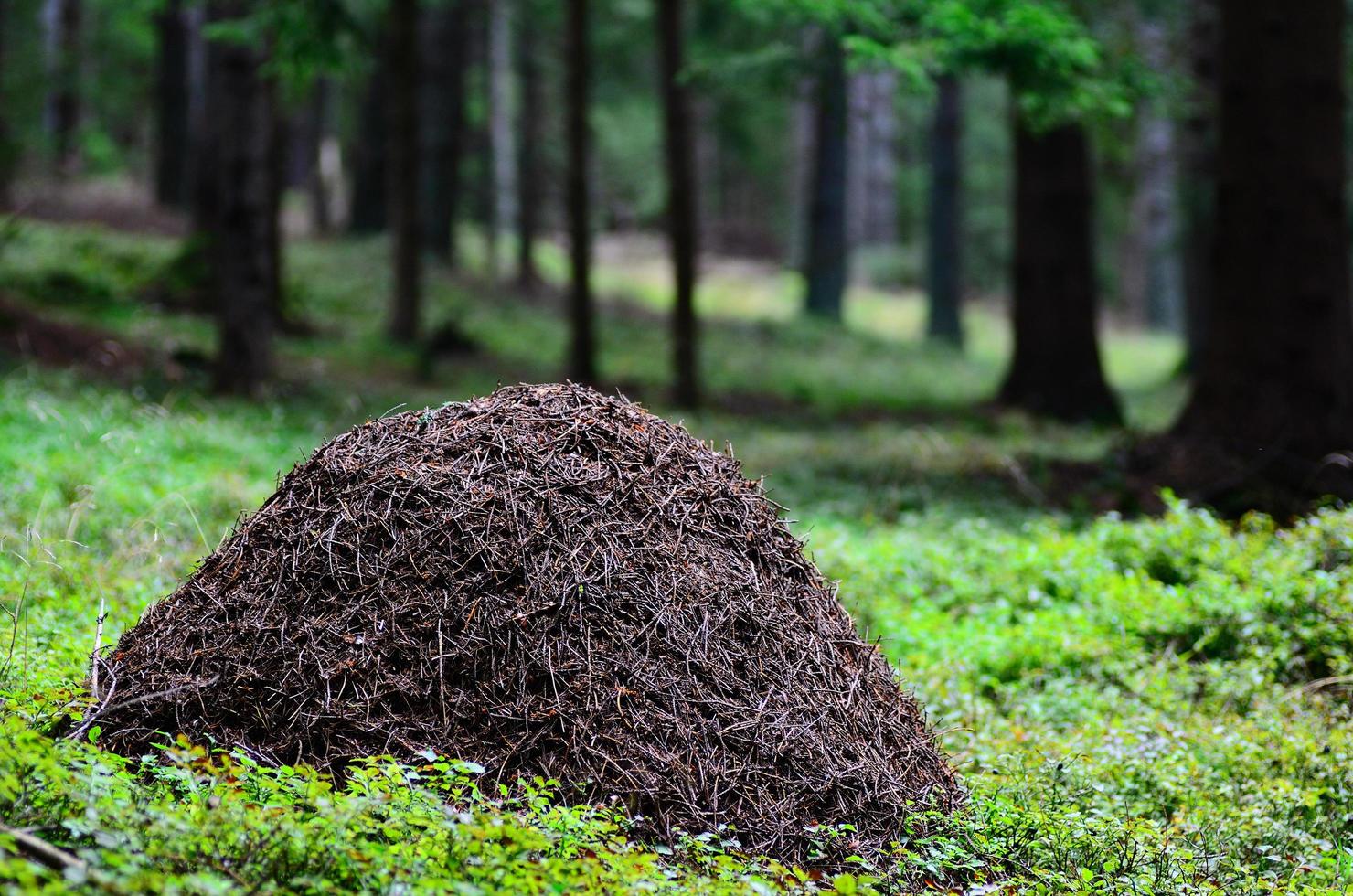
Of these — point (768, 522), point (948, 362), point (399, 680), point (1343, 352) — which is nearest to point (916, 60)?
point (1343, 352)

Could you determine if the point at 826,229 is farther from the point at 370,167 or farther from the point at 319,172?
the point at 319,172

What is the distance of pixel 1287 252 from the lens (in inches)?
397

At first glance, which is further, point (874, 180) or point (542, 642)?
point (874, 180)

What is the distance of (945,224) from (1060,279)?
43.6 feet

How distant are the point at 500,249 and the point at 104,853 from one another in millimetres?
30262

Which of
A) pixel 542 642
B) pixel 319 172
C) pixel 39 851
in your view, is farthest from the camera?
pixel 319 172

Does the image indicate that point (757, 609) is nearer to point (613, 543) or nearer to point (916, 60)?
point (613, 543)

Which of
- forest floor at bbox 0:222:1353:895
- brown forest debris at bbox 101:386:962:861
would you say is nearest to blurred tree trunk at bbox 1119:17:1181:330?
forest floor at bbox 0:222:1353:895

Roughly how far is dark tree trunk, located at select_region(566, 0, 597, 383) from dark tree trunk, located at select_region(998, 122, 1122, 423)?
558 cm

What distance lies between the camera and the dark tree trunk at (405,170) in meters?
18.0

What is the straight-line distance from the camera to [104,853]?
9.71 ft

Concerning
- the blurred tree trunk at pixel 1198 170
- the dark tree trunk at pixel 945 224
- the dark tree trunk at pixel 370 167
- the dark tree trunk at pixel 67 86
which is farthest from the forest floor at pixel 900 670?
the dark tree trunk at pixel 945 224

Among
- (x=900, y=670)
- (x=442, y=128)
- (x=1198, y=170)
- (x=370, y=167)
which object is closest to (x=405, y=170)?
(x=442, y=128)

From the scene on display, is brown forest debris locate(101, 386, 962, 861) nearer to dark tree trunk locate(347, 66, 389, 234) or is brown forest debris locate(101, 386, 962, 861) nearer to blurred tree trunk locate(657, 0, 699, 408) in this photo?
blurred tree trunk locate(657, 0, 699, 408)
